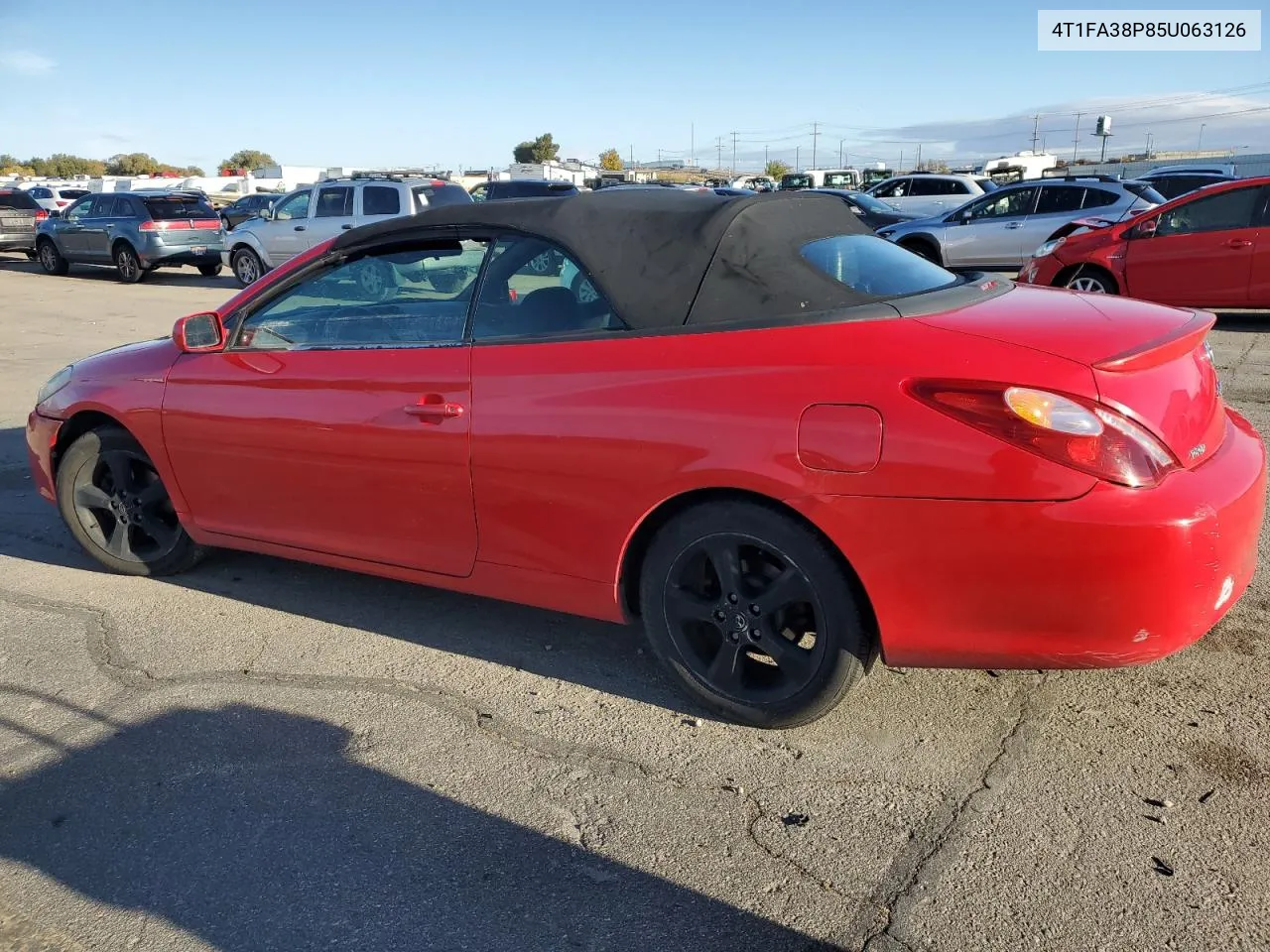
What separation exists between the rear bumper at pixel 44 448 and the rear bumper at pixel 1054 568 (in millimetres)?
3571

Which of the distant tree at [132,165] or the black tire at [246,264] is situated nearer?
the black tire at [246,264]

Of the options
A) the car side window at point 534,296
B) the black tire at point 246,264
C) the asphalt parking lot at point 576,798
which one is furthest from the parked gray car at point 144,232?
the car side window at point 534,296

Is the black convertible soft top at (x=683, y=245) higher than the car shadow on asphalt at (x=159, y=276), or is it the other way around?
the black convertible soft top at (x=683, y=245)

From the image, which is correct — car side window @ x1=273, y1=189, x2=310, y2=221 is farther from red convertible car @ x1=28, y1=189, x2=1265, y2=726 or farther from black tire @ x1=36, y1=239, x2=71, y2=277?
red convertible car @ x1=28, y1=189, x2=1265, y2=726

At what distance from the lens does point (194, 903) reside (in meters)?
2.56

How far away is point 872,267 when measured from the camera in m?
3.55

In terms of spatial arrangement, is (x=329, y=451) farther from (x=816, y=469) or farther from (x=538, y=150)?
(x=538, y=150)

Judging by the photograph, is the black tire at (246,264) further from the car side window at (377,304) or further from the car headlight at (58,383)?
the car side window at (377,304)

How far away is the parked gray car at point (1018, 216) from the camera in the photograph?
15078 millimetres

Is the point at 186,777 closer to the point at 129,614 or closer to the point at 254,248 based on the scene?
the point at 129,614

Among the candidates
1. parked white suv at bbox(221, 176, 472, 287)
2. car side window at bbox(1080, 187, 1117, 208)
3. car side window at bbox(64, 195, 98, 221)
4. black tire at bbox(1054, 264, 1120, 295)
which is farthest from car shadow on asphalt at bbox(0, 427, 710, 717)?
car side window at bbox(64, 195, 98, 221)

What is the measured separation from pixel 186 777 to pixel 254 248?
1697 centimetres

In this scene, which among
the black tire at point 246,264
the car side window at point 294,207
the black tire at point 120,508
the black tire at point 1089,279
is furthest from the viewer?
the black tire at point 246,264

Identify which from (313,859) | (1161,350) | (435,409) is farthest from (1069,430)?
(313,859)
